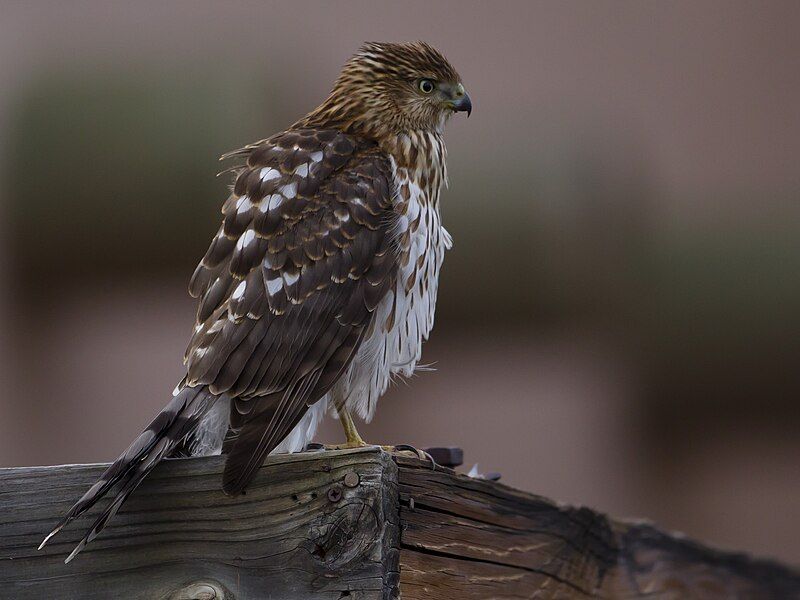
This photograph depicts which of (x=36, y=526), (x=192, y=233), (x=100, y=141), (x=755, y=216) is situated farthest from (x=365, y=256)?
(x=755, y=216)

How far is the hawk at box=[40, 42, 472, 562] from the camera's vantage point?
306cm

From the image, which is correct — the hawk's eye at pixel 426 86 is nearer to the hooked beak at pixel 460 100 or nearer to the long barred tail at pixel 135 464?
the hooked beak at pixel 460 100

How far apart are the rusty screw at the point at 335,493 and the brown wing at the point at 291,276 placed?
19.4 inches

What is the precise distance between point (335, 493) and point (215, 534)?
0.29m

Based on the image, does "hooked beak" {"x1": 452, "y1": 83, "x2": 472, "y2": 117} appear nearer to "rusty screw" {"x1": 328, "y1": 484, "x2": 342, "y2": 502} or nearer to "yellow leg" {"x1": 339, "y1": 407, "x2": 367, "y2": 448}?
"yellow leg" {"x1": 339, "y1": 407, "x2": 367, "y2": 448}

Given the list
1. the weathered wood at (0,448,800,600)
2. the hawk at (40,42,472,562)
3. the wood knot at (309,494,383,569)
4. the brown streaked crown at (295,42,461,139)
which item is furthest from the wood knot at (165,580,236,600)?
the brown streaked crown at (295,42,461,139)

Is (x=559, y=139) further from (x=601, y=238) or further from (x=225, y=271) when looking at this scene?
(x=225, y=271)

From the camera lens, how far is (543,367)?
6.62 m

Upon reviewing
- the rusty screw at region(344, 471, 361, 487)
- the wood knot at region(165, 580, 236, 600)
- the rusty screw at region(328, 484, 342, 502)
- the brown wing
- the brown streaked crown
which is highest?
the brown streaked crown

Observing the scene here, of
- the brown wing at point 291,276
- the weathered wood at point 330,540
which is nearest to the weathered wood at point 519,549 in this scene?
the weathered wood at point 330,540

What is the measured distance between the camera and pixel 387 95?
13.3 feet

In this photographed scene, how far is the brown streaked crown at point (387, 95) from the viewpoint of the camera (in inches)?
157

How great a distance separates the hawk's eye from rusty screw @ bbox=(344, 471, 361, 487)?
1987 millimetres

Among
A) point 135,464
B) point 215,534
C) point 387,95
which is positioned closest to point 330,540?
point 215,534
